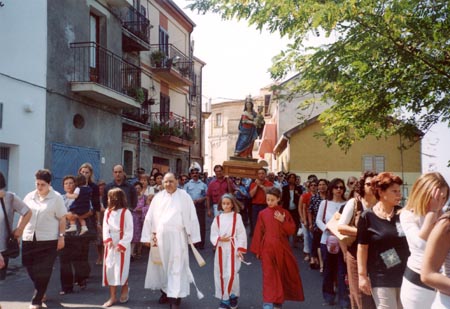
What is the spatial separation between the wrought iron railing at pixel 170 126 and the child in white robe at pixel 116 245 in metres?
16.4

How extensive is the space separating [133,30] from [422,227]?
1851 centimetres

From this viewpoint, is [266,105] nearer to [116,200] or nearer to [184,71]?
[184,71]

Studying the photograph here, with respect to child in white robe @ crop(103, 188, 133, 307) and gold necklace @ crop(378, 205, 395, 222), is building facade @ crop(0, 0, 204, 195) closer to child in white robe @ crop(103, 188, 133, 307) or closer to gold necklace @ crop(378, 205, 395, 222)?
child in white robe @ crop(103, 188, 133, 307)

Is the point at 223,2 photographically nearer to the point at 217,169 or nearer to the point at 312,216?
the point at 312,216

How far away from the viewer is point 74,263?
8383 mm

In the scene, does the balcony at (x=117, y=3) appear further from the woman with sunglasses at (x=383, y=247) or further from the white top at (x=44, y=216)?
the woman with sunglasses at (x=383, y=247)

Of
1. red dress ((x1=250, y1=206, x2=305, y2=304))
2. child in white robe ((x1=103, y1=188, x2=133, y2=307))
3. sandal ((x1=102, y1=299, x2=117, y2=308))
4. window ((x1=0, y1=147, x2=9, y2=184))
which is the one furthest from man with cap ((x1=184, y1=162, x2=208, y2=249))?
red dress ((x1=250, y1=206, x2=305, y2=304))

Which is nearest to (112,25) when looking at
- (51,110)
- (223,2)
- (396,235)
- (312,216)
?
(51,110)

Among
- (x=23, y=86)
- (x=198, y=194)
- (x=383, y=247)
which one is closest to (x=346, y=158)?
(x=198, y=194)

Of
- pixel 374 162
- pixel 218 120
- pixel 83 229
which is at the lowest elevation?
pixel 83 229

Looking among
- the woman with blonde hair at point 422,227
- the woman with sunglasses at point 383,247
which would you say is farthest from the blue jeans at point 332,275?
the woman with blonde hair at point 422,227

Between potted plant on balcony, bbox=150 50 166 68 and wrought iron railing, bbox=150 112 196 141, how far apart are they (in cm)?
233

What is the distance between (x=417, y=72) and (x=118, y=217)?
20.0ft

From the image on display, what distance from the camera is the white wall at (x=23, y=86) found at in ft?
41.0
